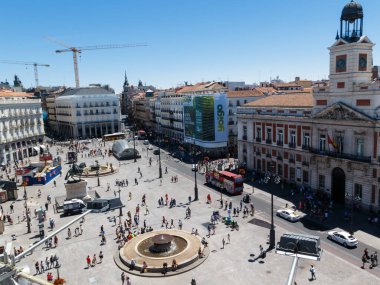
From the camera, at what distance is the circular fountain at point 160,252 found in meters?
30.1

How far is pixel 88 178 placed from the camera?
64.7 meters

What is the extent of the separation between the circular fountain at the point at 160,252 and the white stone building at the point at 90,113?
93915 mm

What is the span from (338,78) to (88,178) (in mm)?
44411

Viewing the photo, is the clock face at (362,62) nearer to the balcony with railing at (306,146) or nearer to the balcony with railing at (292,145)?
the balcony with railing at (306,146)

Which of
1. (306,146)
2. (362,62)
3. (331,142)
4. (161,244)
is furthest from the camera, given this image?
(306,146)

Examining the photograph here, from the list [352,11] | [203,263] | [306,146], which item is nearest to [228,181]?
[306,146]

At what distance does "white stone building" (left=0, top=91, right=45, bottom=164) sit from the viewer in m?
81.5

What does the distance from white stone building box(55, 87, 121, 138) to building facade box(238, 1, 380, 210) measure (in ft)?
272

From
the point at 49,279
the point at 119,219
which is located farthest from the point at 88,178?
the point at 49,279

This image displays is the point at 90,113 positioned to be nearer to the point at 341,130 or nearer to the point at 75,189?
the point at 75,189

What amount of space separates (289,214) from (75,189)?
1104 inches

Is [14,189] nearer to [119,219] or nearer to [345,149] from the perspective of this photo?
[119,219]

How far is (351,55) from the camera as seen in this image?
1663 inches

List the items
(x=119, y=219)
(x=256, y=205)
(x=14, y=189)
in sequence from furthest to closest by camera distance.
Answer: (x=14, y=189) < (x=256, y=205) < (x=119, y=219)
